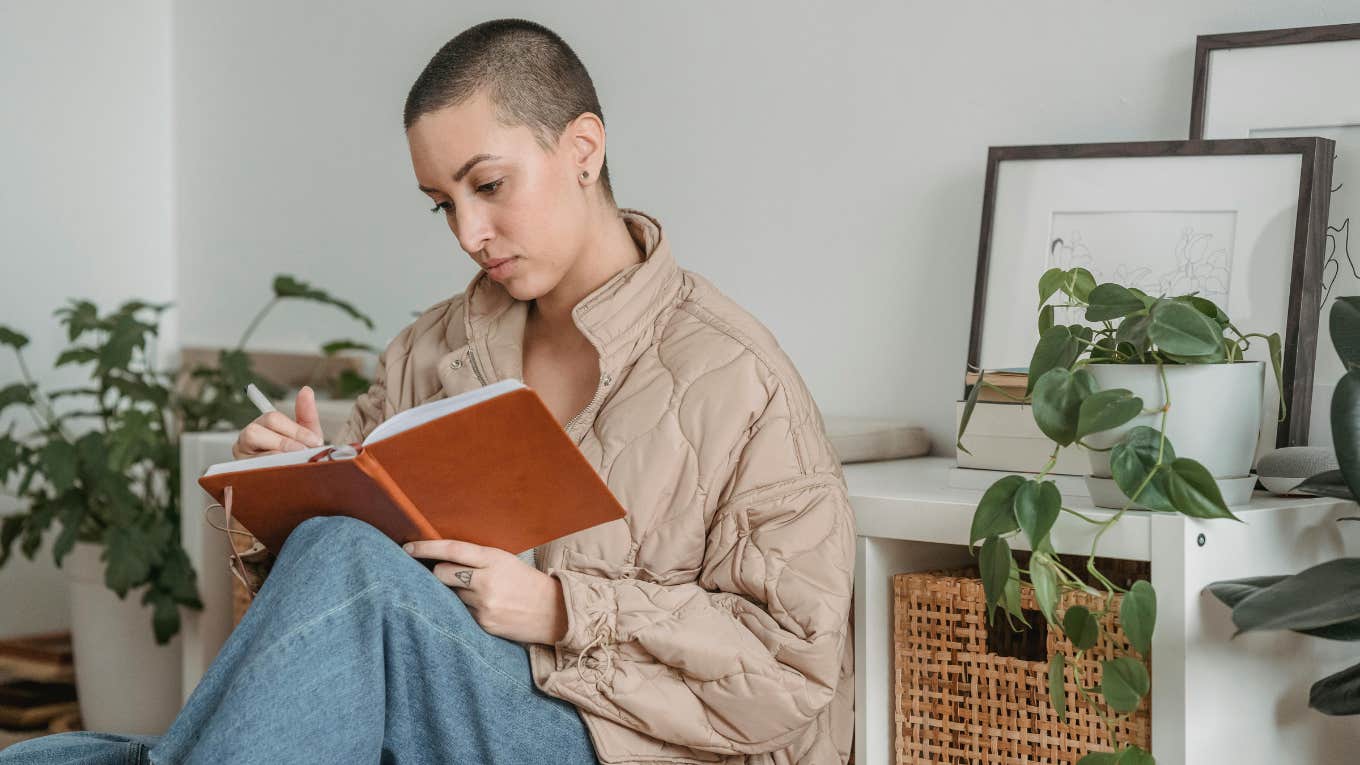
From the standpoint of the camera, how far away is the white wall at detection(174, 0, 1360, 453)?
169 centimetres

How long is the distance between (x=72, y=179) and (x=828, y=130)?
6.64 ft

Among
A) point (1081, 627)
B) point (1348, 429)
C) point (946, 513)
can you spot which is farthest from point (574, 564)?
point (1348, 429)

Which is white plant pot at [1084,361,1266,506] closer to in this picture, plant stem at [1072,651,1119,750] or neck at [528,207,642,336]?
plant stem at [1072,651,1119,750]

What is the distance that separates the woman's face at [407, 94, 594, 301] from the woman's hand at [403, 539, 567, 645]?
0.31 metres

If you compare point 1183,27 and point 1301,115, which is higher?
point 1183,27

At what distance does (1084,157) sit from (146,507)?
1806 millimetres

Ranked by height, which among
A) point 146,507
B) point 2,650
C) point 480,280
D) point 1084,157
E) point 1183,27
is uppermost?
point 1183,27

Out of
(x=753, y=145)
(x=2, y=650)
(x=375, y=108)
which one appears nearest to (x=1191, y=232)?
(x=753, y=145)

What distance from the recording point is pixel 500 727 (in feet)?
4.00

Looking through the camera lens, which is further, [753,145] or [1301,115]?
[753,145]

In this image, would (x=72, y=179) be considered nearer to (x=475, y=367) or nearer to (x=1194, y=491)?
(x=475, y=367)

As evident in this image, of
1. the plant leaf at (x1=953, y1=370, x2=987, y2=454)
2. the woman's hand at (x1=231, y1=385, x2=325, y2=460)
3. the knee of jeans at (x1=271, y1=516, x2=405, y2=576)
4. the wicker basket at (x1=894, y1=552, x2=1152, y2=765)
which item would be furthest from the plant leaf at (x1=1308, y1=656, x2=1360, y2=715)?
the woman's hand at (x1=231, y1=385, x2=325, y2=460)

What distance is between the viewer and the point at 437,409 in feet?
3.82

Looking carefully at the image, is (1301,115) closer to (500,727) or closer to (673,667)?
(673,667)
